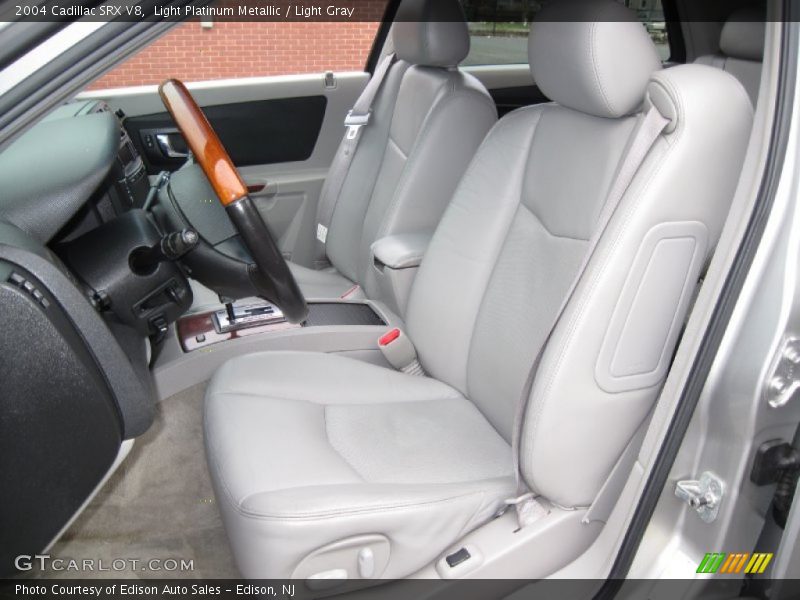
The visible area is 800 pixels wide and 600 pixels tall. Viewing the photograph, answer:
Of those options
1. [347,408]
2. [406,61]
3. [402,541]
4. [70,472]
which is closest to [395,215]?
[406,61]

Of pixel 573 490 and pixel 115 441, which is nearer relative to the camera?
pixel 115 441

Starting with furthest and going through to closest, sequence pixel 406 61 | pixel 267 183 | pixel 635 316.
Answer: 1. pixel 267 183
2. pixel 406 61
3. pixel 635 316

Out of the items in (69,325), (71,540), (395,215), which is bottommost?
(71,540)

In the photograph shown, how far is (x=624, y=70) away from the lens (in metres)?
1.11

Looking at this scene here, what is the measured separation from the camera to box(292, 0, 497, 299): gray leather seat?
1.88 metres

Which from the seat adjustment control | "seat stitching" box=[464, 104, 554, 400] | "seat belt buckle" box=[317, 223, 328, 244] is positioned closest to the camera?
the seat adjustment control

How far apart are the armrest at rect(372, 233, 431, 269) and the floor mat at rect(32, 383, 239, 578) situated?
524mm

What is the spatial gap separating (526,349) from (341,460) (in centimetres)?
37

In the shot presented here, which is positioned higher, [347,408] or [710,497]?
[710,497]

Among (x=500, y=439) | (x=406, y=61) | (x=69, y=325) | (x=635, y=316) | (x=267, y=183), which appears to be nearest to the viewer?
(x=69, y=325)

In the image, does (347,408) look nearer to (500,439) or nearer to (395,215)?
(500,439)

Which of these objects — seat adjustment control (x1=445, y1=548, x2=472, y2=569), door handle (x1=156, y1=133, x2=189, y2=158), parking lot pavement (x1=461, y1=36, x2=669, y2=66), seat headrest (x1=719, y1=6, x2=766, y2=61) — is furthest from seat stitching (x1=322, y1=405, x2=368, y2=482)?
parking lot pavement (x1=461, y1=36, x2=669, y2=66)

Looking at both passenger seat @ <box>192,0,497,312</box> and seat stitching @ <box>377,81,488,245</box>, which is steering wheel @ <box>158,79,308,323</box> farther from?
seat stitching @ <box>377,81,488,245</box>

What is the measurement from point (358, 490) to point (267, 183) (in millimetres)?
1655
